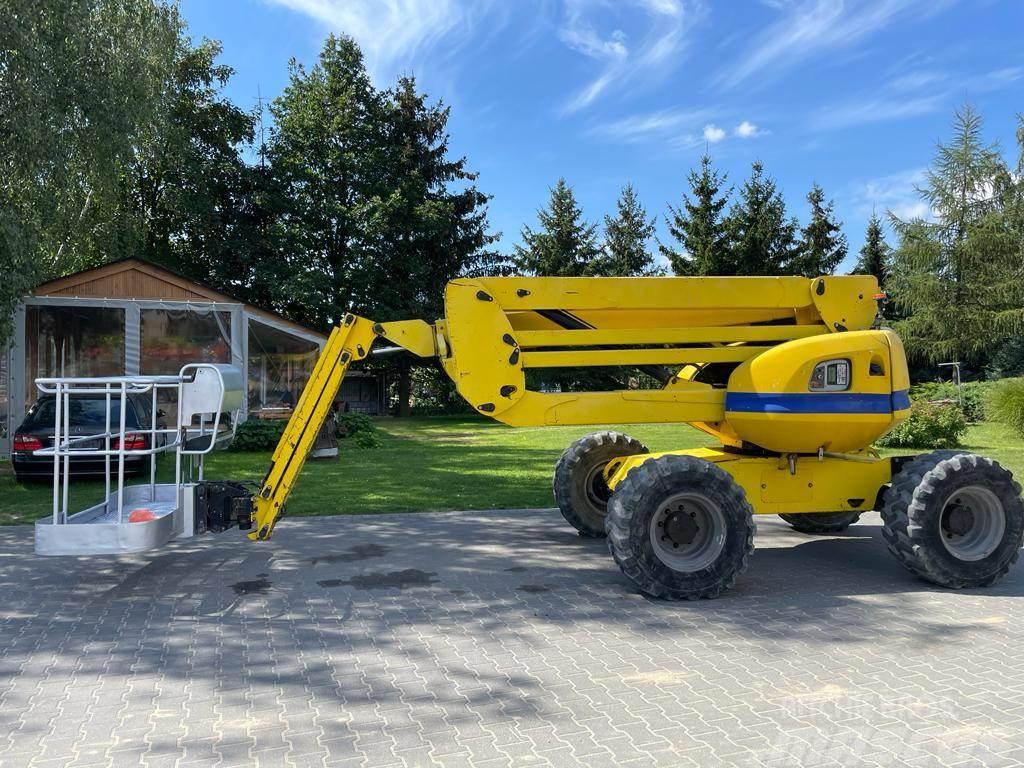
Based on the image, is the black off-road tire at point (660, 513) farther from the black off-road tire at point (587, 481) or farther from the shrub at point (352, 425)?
the shrub at point (352, 425)

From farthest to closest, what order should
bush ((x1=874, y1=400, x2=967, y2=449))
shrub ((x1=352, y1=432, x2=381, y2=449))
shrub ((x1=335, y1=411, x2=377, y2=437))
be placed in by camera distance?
shrub ((x1=335, y1=411, x2=377, y2=437)) → shrub ((x1=352, y1=432, x2=381, y2=449)) → bush ((x1=874, y1=400, x2=967, y2=449))

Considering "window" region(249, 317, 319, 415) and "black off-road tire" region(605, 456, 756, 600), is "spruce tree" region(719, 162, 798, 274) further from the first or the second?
"black off-road tire" region(605, 456, 756, 600)

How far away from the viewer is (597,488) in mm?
8375

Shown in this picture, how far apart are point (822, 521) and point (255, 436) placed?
12734 mm

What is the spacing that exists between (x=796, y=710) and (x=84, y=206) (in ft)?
78.8

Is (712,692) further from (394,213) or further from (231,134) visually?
(231,134)

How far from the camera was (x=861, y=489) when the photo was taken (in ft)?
22.4

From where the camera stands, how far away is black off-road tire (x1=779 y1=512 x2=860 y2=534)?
331 inches

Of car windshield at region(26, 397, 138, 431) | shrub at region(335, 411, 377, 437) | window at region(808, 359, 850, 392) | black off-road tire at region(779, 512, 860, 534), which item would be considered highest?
window at region(808, 359, 850, 392)

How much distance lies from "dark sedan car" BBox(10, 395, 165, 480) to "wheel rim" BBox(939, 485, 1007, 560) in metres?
10.3

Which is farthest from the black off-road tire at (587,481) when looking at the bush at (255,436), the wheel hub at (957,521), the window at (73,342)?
the window at (73,342)

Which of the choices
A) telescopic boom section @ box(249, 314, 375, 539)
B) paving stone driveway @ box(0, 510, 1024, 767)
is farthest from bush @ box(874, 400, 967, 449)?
telescopic boom section @ box(249, 314, 375, 539)

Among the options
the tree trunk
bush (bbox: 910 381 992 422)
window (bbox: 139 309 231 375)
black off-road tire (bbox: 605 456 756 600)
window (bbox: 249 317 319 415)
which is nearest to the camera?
black off-road tire (bbox: 605 456 756 600)

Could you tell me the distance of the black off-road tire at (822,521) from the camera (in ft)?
27.6
